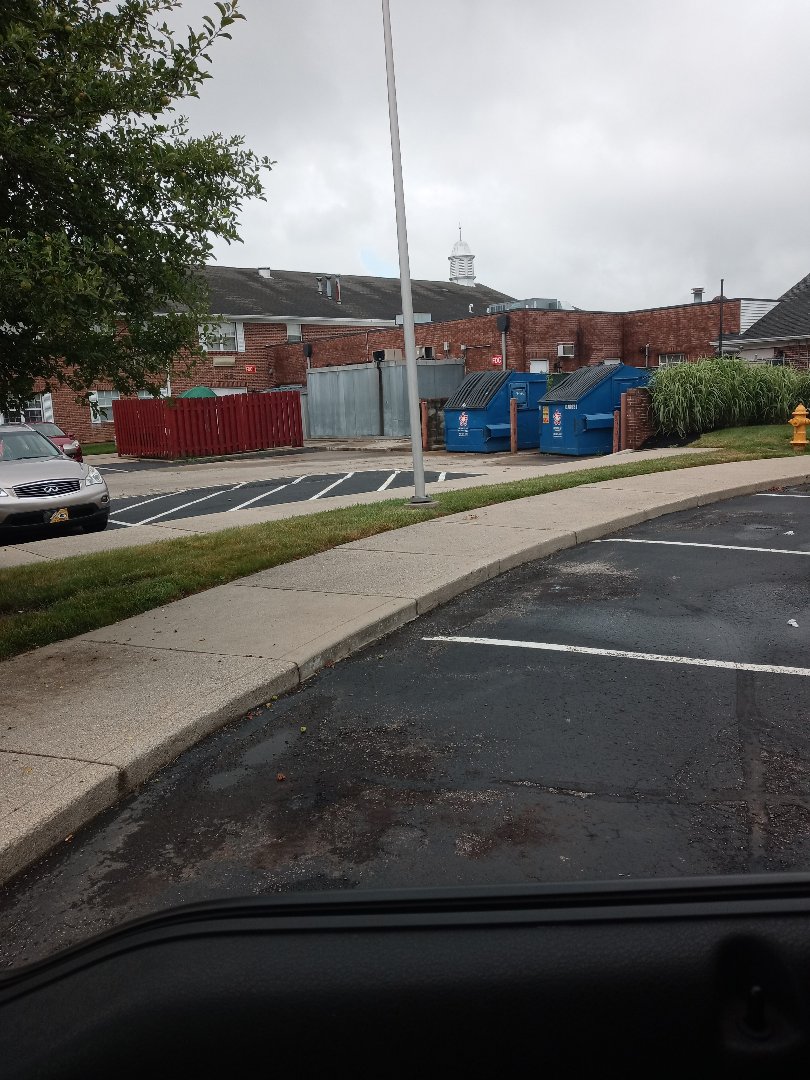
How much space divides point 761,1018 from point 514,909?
0.29m

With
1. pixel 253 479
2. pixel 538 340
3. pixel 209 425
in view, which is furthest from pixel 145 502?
pixel 538 340

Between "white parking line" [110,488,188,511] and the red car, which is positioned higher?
the red car

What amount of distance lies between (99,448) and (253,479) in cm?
1928

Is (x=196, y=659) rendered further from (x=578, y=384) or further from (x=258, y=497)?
(x=578, y=384)

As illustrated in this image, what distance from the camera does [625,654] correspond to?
5.75m

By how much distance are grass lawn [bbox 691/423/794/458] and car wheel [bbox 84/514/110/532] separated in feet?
39.2

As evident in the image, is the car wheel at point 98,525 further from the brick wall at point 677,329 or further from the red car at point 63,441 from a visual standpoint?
the brick wall at point 677,329

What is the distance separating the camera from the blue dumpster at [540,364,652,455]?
21.3 metres

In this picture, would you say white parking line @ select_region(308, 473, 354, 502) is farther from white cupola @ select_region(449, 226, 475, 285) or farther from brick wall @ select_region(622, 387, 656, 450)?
white cupola @ select_region(449, 226, 475, 285)

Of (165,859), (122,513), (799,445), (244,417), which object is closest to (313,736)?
(165,859)

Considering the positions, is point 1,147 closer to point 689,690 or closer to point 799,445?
point 689,690

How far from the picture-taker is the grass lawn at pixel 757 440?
17922 mm

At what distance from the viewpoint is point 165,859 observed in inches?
141

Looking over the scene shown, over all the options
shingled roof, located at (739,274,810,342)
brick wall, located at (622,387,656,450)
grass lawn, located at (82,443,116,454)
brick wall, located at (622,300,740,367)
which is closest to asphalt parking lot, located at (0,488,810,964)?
brick wall, located at (622,387,656,450)
